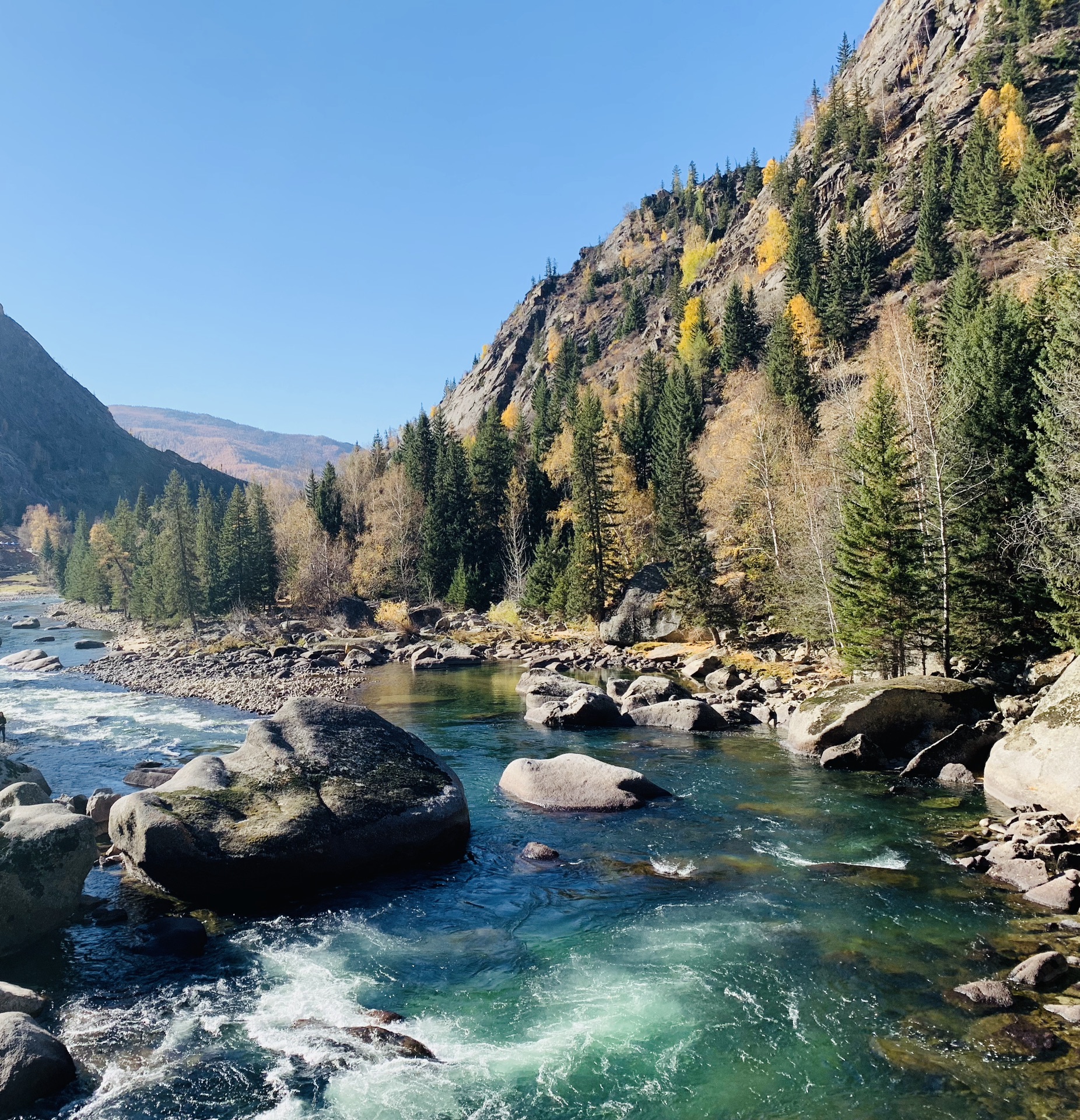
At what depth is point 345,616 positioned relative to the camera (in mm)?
69062

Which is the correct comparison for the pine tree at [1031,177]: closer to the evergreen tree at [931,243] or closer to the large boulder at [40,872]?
the evergreen tree at [931,243]

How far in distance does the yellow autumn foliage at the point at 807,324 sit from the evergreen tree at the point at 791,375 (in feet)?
37.5

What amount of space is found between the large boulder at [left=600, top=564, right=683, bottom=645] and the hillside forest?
2.81 metres

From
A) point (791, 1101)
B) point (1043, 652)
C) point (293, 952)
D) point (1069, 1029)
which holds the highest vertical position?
point (1043, 652)

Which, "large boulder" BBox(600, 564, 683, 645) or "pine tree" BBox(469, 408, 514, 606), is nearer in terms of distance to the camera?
"large boulder" BBox(600, 564, 683, 645)

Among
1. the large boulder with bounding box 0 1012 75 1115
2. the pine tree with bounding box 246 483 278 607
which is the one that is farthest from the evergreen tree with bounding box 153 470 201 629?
the large boulder with bounding box 0 1012 75 1115

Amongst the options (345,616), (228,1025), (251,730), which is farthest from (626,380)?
(228,1025)

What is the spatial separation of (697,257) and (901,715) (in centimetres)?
14018

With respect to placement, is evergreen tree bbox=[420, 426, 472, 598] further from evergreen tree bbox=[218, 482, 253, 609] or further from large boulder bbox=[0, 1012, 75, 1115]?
large boulder bbox=[0, 1012, 75, 1115]

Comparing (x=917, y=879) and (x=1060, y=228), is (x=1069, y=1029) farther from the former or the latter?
(x=1060, y=228)

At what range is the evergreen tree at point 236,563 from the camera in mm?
73125

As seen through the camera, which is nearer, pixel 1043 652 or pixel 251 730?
pixel 251 730

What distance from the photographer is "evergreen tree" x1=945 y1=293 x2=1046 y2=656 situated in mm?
26688

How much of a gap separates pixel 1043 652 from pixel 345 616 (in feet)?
184
